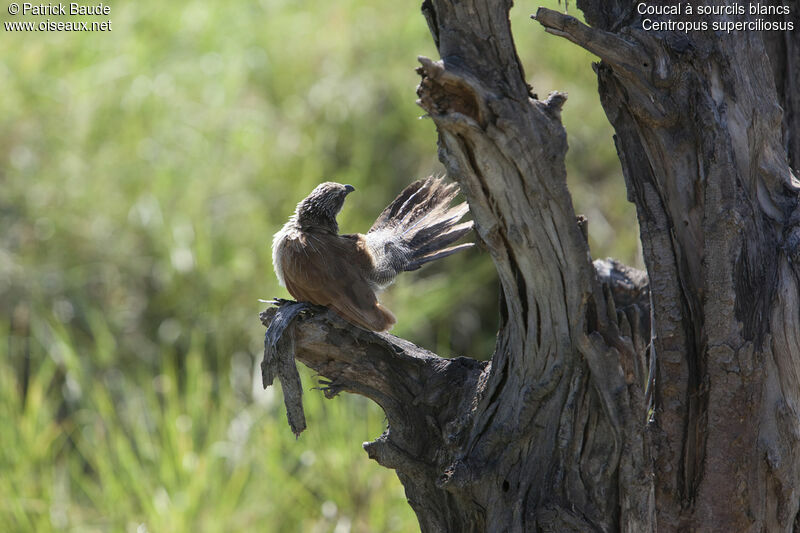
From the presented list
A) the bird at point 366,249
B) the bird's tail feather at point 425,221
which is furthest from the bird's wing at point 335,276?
the bird's tail feather at point 425,221

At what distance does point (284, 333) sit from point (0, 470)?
2393 mm

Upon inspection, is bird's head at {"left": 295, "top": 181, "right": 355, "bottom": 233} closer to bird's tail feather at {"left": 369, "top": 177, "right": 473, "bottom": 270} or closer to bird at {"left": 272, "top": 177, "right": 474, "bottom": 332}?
bird at {"left": 272, "top": 177, "right": 474, "bottom": 332}

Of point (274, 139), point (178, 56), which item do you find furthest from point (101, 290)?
point (178, 56)

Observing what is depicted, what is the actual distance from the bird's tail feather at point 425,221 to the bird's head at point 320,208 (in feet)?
0.75

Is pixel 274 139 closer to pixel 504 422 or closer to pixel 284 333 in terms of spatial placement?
pixel 284 333

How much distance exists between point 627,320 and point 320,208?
3.97 ft

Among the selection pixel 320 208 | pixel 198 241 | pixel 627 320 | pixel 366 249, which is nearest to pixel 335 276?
pixel 366 249

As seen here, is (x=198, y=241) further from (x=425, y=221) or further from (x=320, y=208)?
(x=425, y=221)

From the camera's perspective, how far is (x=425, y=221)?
2.62 m

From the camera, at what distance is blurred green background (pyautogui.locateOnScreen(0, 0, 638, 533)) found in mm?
4012

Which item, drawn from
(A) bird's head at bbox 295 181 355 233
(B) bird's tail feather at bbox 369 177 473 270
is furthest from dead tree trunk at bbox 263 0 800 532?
(A) bird's head at bbox 295 181 355 233

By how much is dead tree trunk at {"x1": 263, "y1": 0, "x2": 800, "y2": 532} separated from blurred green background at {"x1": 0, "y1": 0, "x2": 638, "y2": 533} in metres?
2.01

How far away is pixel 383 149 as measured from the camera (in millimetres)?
6230

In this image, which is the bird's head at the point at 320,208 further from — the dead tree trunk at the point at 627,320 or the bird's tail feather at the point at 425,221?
the dead tree trunk at the point at 627,320
